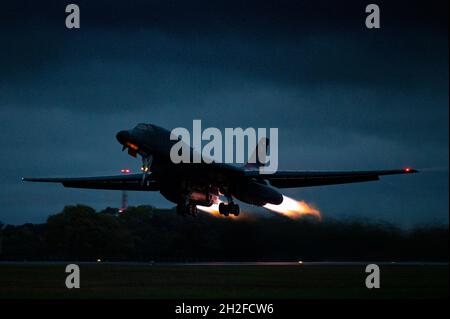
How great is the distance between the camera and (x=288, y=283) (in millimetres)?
43625

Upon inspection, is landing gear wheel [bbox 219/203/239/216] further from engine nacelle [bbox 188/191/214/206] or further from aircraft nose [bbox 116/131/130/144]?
aircraft nose [bbox 116/131/130/144]

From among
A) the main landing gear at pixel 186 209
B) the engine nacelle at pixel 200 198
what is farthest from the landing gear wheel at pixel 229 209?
the main landing gear at pixel 186 209

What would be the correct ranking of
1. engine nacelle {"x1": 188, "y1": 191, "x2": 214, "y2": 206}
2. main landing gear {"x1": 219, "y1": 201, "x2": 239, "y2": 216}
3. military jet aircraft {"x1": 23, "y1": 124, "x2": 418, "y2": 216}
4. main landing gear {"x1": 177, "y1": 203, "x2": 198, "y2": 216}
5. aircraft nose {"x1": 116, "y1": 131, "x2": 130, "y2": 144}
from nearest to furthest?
aircraft nose {"x1": 116, "y1": 131, "x2": 130, "y2": 144}, military jet aircraft {"x1": 23, "y1": 124, "x2": 418, "y2": 216}, engine nacelle {"x1": 188, "y1": 191, "x2": 214, "y2": 206}, main landing gear {"x1": 177, "y1": 203, "x2": 198, "y2": 216}, main landing gear {"x1": 219, "y1": 201, "x2": 239, "y2": 216}

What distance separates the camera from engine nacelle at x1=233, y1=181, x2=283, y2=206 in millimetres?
52438

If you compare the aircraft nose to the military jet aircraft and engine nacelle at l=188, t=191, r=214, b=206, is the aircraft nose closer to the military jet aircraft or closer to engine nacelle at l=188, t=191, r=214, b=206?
the military jet aircraft

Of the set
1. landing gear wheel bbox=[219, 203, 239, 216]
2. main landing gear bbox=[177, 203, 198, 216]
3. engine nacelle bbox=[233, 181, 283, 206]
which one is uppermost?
engine nacelle bbox=[233, 181, 283, 206]

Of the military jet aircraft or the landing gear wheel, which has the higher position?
the military jet aircraft

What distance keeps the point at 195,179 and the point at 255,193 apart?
4758mm

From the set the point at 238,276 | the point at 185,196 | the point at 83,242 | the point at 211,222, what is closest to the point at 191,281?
the point at 238,276

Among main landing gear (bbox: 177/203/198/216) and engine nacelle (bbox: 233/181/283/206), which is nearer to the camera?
main landing gear (bbox: 177/203/198/216)

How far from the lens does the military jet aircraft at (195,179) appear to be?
46156 millimetres

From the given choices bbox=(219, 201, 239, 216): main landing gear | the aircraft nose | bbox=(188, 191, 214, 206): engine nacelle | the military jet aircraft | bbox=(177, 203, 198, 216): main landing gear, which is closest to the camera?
the aircraft nose

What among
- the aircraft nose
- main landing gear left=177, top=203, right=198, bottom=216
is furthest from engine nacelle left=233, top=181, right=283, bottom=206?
the aircraft nose
